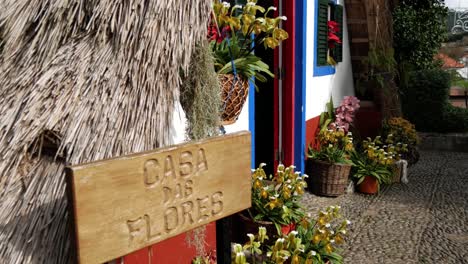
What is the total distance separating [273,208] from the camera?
3.46 m

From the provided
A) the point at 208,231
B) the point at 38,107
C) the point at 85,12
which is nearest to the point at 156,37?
the point at 85,12

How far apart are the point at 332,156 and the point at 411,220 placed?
1.07 m

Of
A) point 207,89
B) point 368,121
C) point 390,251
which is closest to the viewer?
point 207,89

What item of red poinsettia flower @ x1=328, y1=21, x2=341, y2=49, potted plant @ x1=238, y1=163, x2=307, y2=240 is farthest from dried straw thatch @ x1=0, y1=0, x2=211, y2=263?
red poinsettia flower @ x1=328, y1=21, x2=341, y2=49

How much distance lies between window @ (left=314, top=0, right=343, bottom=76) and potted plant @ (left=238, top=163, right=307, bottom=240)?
92.7 inches

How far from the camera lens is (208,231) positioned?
10.9 feet

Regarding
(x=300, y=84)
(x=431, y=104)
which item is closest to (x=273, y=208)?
(x=300, y=84)

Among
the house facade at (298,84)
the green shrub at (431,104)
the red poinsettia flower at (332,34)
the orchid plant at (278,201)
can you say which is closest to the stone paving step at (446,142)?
the green shrub at (431,104)

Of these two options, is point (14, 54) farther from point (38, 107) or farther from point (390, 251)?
point (390, 251)

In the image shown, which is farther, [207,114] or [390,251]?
[390,251]

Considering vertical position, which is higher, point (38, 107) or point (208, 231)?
point (38, 107)

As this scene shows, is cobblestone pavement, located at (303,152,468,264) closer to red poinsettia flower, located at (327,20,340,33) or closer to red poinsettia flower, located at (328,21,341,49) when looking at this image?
red poinsettia flower, located at (328,21,341,49)

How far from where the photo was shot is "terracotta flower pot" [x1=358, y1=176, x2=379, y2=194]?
557 centimetres

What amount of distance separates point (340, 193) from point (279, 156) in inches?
32.8
